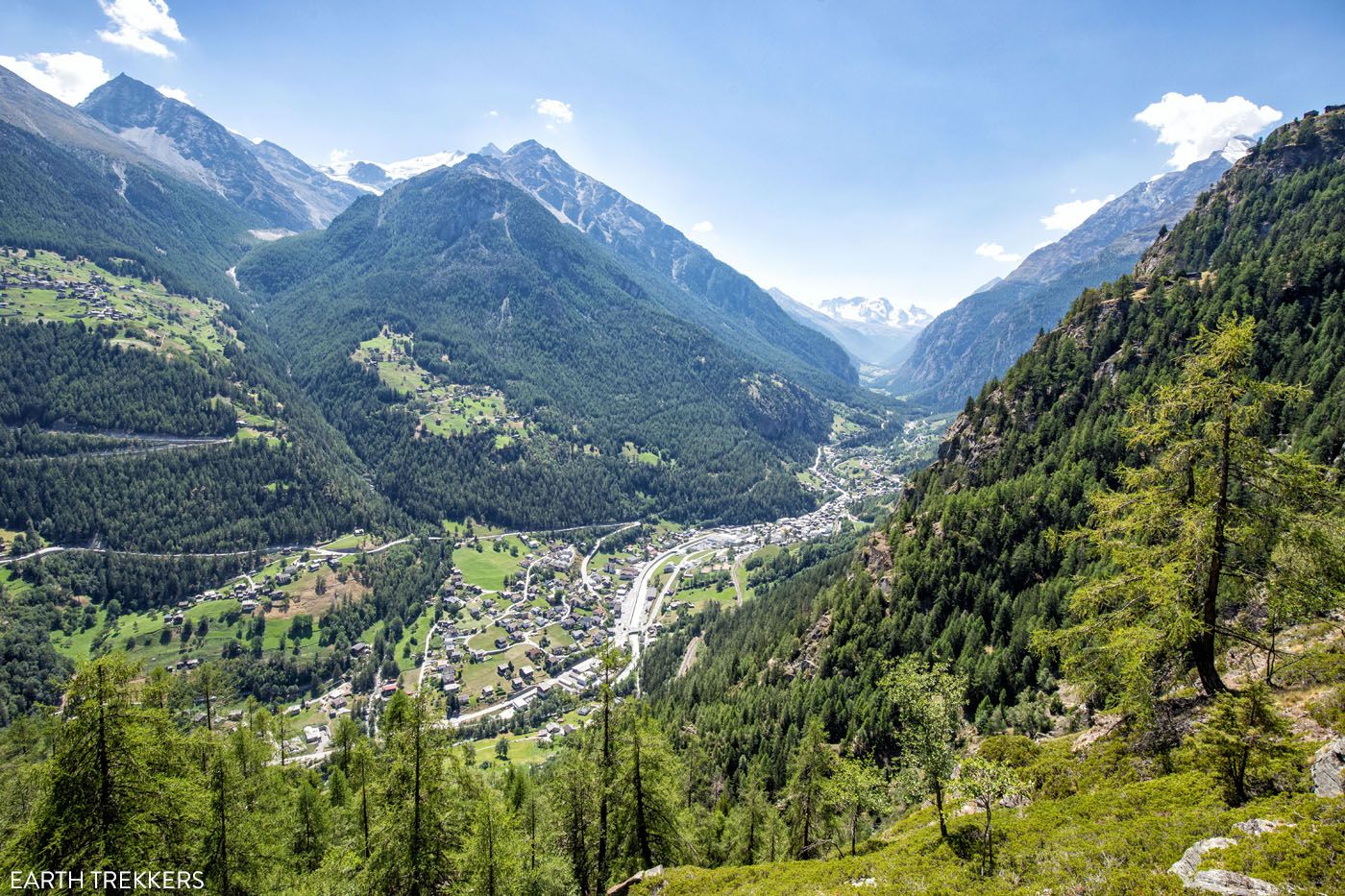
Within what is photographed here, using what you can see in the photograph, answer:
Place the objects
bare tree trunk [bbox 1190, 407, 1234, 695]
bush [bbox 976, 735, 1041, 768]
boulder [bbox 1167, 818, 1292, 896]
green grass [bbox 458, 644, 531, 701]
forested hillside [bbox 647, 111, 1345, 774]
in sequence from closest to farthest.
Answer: boulder [bbox 1167, 818, 1292, 896], bare tree trunk [bbox 1190, 407, 1234, 695], bush [bbox 976, 735, 1041, 768], forested hillside [bbox 647, 111, 1345, 774], green grass [bbox 458, 644, 531, 701]

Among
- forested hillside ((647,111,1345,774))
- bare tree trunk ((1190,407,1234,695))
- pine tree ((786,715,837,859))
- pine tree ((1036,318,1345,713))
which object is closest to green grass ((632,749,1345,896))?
pine tree ((1036,318,1345,713))

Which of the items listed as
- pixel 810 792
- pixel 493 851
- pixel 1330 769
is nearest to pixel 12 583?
pixel 493 851

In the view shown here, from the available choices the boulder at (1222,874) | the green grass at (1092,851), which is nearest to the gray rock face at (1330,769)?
the green grass at (1092,851)

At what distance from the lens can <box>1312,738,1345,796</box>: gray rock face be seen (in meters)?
14.4

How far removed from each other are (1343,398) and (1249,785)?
76.0 metres

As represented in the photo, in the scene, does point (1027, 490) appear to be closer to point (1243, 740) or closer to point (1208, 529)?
point (1208, 529)

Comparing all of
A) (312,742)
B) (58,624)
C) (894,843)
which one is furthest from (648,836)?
(58,624)

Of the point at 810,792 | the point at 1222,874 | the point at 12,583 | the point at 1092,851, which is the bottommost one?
the point at 12,583

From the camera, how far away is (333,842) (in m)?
41.7

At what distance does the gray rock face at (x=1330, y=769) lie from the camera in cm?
1436

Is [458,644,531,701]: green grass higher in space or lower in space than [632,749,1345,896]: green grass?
lower

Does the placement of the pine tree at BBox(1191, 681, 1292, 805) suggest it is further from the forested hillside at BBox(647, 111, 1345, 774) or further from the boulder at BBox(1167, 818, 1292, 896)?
the forested hillside at BBox(647, 111, 1345, 774)

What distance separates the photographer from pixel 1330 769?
48.5ft

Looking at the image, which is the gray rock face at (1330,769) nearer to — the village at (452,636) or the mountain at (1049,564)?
the mountain at (1049,564)
